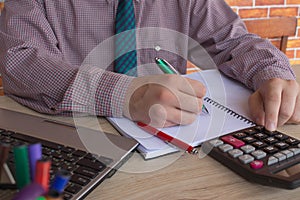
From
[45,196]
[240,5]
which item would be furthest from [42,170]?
[240,5]

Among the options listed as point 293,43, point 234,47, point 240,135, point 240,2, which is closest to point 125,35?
point 234,47

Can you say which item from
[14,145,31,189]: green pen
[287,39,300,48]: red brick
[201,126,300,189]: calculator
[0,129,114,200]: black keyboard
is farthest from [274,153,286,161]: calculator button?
[287,39,300,48]: red brick

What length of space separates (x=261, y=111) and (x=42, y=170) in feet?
1.59

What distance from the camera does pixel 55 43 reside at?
0.91 meters

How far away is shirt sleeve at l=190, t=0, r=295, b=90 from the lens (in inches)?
29.6

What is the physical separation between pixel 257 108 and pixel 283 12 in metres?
1.76

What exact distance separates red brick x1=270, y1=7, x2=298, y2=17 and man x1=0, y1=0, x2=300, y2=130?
1.21 meters

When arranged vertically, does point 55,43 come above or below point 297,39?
above

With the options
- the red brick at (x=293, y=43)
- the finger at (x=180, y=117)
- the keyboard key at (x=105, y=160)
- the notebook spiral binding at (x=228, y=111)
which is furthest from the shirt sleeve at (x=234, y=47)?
the red brick at (x=293, y=43)

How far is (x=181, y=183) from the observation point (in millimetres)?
448

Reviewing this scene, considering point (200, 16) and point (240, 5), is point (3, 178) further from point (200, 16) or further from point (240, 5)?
point (240, 5)

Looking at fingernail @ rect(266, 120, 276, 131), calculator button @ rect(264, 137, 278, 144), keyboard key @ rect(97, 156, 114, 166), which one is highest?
keyboard key @ rect(97, 156, 114, 166)

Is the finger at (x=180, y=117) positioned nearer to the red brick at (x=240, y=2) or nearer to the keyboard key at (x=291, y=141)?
the keyboard key at (x=291, y=141)

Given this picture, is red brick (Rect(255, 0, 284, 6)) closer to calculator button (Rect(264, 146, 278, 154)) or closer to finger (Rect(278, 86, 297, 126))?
finger (Rect(278, 86, 297, 126))
